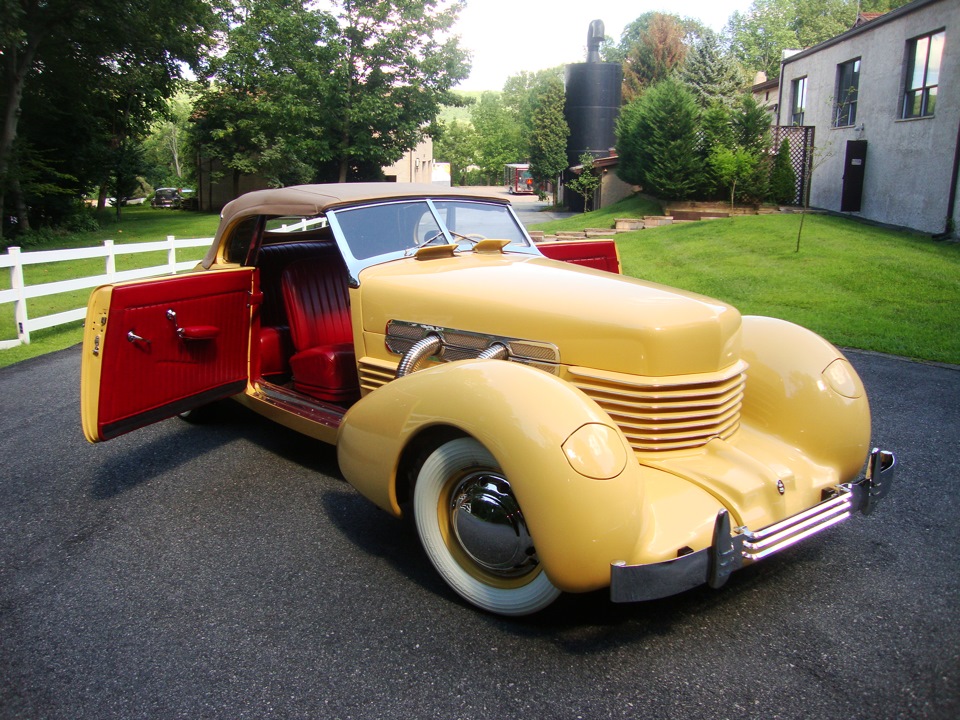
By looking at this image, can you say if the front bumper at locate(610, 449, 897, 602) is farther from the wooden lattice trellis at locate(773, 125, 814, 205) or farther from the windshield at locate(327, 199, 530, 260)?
the wooden lattice trellis at locate(773, 125, 814, 205)

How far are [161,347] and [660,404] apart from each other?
2827 millimetres

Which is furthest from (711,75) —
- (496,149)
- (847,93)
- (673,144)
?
(496,149)

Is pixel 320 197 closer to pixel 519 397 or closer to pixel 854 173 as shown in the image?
pixel 519 397

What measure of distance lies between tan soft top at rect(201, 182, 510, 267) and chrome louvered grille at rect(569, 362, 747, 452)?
1910 mm

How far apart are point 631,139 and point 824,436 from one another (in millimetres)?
22305

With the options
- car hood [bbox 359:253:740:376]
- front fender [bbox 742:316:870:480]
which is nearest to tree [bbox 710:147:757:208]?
front fender [bbox 742:316:870:480]

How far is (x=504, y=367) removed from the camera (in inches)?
124

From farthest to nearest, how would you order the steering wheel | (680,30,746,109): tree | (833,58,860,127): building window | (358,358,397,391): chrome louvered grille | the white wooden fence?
(680,30,746,109): tree < (833,58,860,127): building window < the white wooden fence < the steering wheel < (358,358,397,391): chrome louvered grille

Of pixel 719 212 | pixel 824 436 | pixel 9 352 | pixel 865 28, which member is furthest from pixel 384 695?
pixel 865 28

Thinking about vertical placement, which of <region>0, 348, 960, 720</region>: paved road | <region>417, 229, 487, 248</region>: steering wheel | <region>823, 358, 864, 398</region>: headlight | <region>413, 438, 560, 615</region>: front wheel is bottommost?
<region>0, 348, 960, 720</region>: paved road

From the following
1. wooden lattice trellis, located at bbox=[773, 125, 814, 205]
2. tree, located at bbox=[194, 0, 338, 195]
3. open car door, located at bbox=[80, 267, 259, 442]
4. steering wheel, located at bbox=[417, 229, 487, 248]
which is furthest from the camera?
tree, located at bbox=[194, 0, 338, 195]

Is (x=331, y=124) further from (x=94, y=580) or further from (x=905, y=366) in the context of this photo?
(x=94, y=580)

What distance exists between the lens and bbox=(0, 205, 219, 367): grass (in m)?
9.46

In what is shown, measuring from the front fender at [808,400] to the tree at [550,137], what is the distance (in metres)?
34.6
